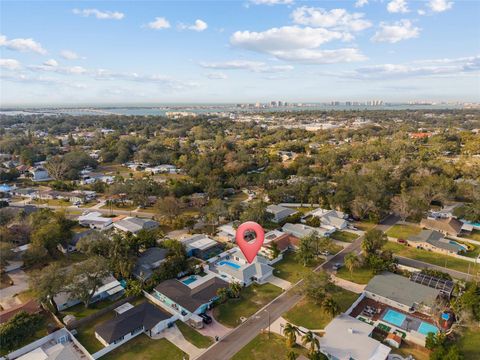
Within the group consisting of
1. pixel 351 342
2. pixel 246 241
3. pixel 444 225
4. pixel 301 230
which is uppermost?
pixel 246 241

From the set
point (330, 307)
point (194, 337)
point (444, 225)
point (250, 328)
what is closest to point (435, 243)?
point (444, 225)

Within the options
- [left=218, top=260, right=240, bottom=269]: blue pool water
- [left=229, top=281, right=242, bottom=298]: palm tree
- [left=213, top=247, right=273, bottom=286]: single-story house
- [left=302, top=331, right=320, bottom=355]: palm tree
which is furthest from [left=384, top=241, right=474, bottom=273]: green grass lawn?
[left=302, top=331, right=320, bottom=355]: palm tree

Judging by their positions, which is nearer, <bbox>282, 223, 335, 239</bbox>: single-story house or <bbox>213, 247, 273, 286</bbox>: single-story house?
<bbox>213, 247, 273, 286</bbox>: single-story house

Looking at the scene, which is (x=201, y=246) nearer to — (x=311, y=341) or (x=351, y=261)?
(x=351, y=261)

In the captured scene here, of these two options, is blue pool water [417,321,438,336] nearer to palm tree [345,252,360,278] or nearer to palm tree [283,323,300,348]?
palm tree [345,252,360,278]

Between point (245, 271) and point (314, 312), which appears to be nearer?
point (314, 312)

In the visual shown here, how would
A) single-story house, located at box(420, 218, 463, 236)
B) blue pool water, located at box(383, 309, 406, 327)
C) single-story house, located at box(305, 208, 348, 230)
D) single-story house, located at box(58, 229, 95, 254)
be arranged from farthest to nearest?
single-story house, located at box(305, 208, 348, 230)
single-story house, located at box(420, 218, 463, 236)
single-story house, located at box(58, 229, 95, 254)
blue pool water, located at box(383, 309, 406, 327)

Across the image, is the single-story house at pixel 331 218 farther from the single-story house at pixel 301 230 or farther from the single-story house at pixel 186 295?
the single-story house at pixel 186 295
